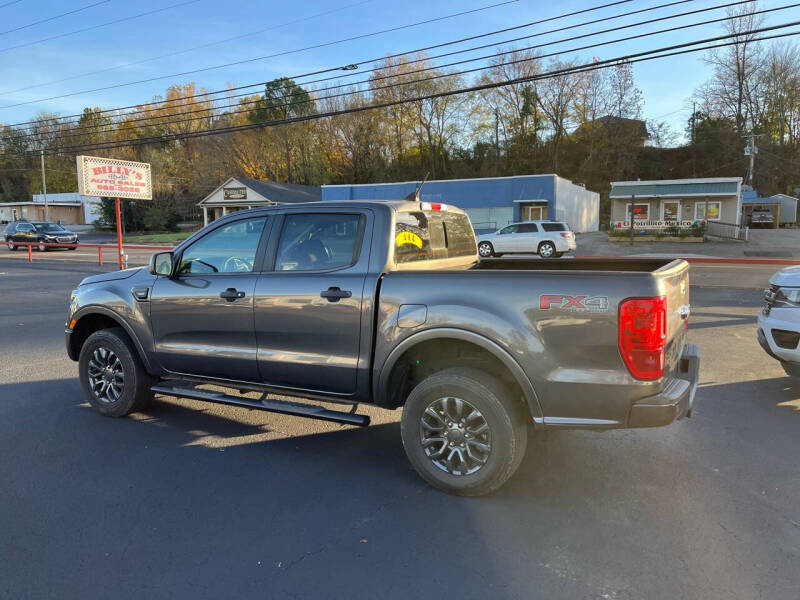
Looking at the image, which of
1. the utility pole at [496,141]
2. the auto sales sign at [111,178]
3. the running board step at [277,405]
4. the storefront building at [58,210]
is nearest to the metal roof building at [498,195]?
the auto sales sign at [111,178]

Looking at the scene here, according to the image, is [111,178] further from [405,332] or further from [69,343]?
[405,332]

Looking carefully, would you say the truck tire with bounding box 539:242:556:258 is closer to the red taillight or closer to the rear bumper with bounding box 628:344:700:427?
the rear bumper with bounding box 628:344:700:427

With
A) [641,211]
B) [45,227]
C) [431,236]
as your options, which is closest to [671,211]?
[641,211]

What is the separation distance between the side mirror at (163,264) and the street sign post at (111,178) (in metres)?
16.6

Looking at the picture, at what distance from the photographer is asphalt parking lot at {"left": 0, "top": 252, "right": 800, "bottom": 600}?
2725mm

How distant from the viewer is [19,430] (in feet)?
15.6

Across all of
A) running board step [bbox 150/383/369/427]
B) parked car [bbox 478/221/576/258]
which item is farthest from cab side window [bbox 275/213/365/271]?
parked car [bbox 478/221/576/258]

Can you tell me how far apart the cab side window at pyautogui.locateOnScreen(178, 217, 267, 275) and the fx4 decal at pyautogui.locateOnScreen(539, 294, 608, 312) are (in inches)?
91.6

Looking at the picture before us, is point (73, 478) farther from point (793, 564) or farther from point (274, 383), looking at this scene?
point (793, 564)

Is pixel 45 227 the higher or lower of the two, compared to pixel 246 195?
lower

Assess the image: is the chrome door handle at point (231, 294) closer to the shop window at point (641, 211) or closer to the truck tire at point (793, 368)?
the truck tire at point (793, 368)

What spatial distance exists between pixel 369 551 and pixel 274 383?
5.54ft

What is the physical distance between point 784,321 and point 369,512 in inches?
166

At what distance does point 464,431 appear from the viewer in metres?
3.60
